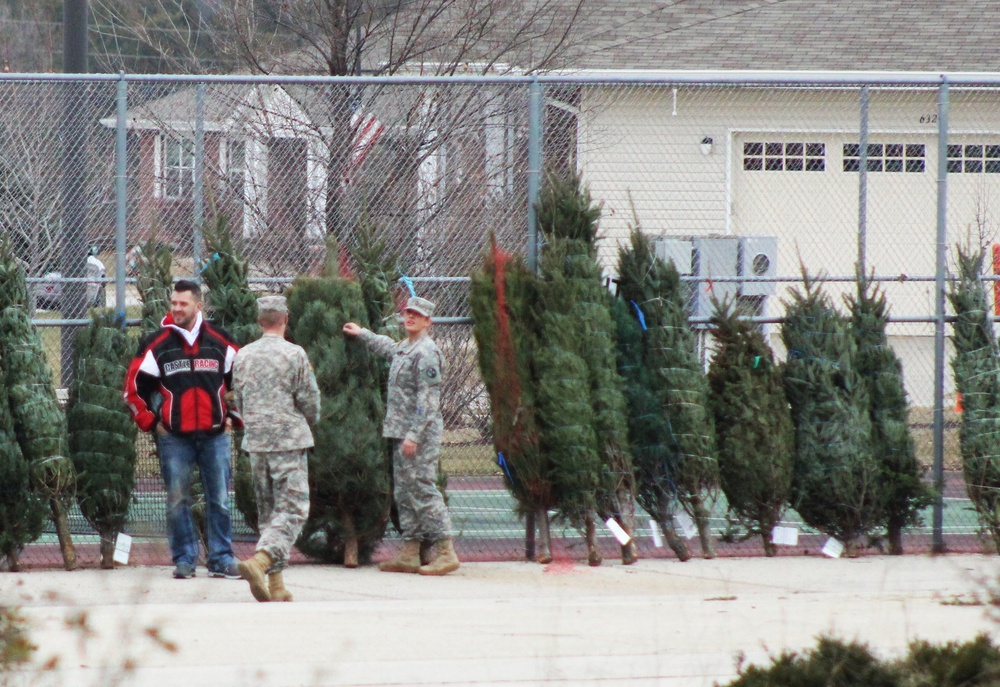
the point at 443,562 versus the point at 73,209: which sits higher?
the point at 73,209

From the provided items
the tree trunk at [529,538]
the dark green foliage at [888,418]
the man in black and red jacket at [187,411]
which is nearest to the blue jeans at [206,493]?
the man in black and red jacket at [187,411]

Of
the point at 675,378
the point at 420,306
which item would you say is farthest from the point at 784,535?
the point at 420,306

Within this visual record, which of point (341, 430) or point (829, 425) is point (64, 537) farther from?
point (829, 425)

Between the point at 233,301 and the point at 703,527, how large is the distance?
11.6 feet

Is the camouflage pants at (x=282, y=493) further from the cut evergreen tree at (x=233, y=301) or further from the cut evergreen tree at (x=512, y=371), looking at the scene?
the cut evergreen tree at (x=512, y=371)

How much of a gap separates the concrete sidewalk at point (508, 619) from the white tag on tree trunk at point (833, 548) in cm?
Result: 10

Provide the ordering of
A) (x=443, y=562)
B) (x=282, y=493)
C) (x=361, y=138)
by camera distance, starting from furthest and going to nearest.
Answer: (x=361, y=138), (x=443, y=562), (x=282, y=493)

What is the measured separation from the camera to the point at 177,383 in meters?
8.27

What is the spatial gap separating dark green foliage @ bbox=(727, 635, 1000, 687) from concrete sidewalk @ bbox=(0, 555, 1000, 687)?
0.32 m

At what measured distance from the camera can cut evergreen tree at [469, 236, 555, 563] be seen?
29.1 ft

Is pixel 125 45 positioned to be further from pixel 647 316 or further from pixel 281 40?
pixel 647 316

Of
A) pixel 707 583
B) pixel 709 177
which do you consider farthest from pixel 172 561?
pixel 709 177

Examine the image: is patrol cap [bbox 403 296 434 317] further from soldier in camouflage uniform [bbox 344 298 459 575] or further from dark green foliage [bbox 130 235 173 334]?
dark green foliage [bbox 130 235 173 334]

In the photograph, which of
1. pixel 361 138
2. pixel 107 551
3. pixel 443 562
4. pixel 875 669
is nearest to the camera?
pixel 875 669
